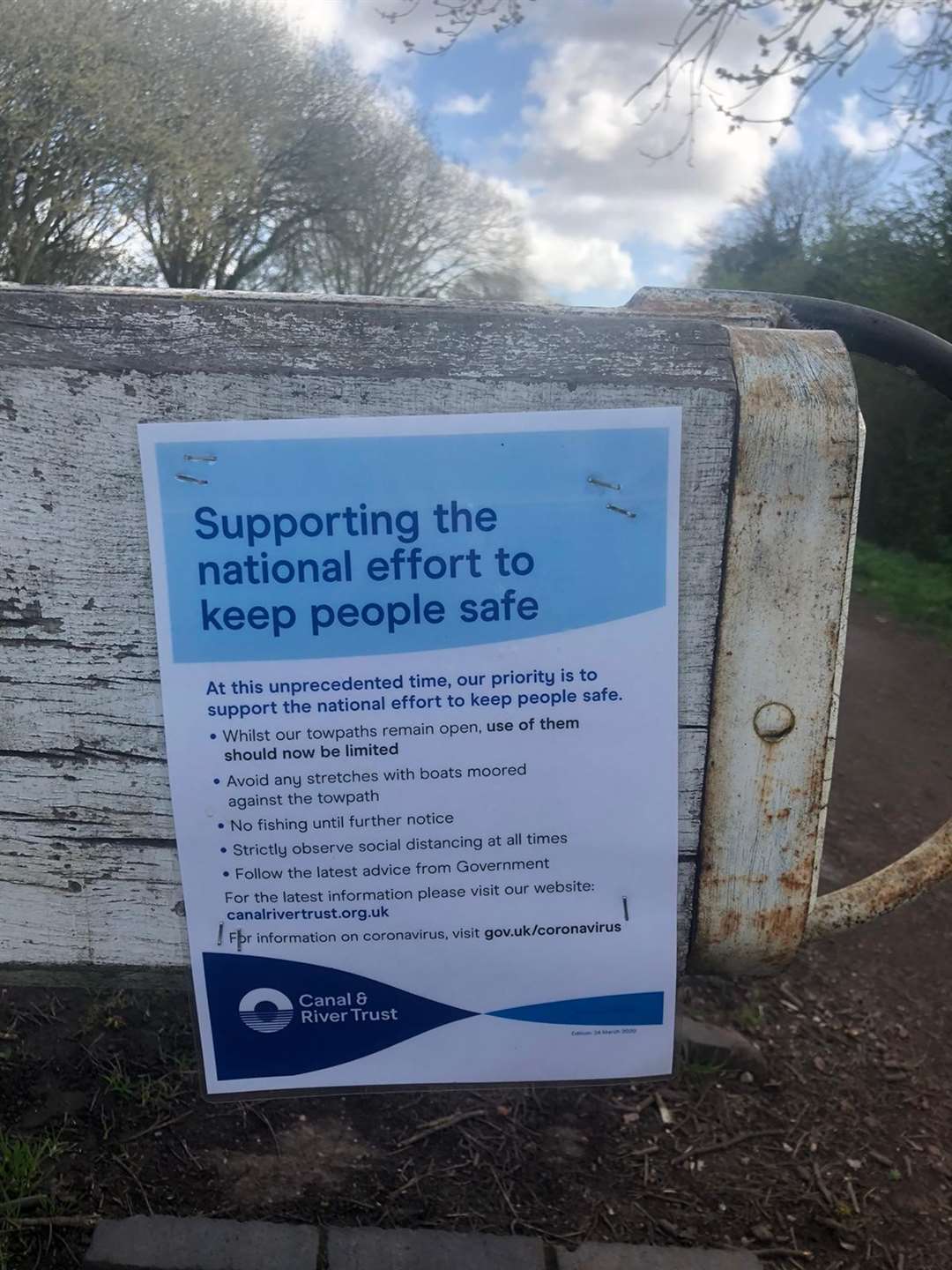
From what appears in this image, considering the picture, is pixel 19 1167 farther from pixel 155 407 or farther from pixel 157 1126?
pixel 155 407

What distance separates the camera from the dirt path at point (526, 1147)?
1584mm

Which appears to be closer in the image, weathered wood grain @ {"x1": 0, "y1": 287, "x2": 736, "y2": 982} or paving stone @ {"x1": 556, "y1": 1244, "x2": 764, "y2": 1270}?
weathered wood grain @ {"x1": 0, "y1": 287, "x2": 736, "y2": 982}

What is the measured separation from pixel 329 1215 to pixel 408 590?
1275 mm

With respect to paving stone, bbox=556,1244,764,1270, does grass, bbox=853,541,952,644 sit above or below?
below

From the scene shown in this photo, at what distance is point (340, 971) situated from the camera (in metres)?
0.90

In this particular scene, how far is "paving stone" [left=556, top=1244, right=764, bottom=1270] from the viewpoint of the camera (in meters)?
1.46

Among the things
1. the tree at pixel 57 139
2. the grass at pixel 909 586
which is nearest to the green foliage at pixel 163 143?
the tree at pixel 57 139

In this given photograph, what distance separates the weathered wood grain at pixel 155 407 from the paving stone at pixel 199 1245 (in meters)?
0.93

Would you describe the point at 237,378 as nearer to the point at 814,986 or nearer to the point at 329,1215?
the point at 329,1215

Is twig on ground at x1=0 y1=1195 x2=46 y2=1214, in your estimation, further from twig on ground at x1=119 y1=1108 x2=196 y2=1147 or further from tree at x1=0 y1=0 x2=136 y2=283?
tree at x1=0 y1=0 x2=136 y2=283

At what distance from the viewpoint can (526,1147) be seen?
5.83 ft

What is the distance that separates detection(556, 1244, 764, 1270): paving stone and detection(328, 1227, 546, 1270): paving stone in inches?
2.5

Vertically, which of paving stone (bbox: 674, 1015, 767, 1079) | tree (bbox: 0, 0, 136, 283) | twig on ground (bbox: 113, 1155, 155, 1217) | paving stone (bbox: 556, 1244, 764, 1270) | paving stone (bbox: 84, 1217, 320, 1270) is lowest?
paving stone (bbox: 674, 1015, 767, 1079)

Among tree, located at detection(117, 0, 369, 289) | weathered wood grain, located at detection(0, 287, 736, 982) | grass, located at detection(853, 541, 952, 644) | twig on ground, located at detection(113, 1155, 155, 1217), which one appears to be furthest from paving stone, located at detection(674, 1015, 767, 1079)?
tree, located at detection(117, 0, 369, 289)
